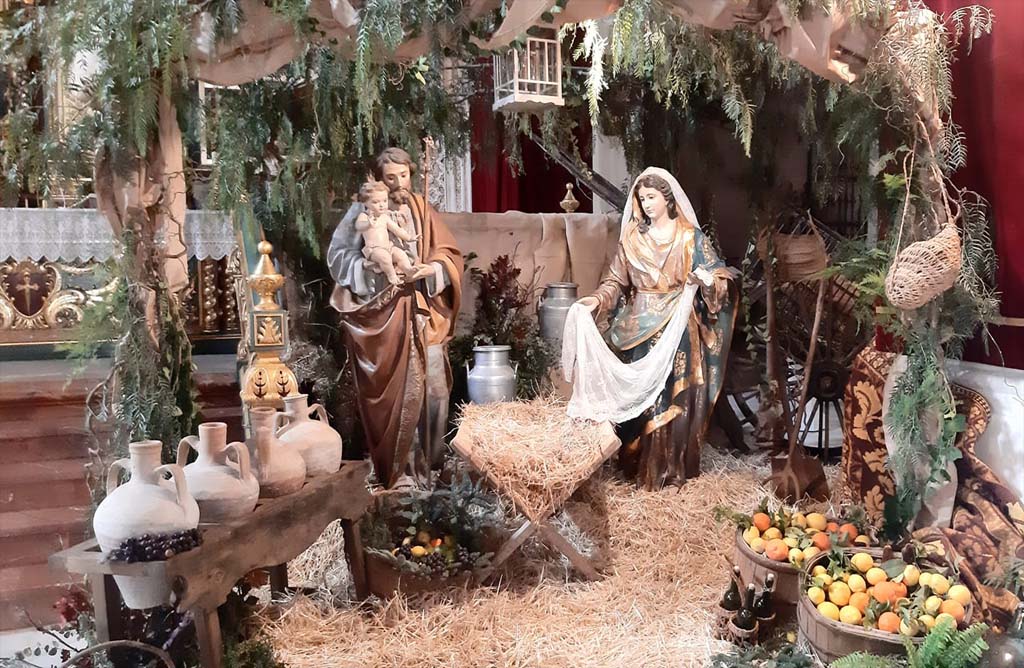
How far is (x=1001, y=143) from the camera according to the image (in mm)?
3258

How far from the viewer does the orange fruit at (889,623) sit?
9.07 feet

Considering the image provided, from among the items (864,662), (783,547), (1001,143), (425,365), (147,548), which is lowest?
(864,662)

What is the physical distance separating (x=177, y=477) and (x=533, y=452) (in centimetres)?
176

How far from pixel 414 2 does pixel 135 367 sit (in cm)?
138

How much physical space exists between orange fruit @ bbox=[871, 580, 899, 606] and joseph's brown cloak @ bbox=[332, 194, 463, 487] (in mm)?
2254

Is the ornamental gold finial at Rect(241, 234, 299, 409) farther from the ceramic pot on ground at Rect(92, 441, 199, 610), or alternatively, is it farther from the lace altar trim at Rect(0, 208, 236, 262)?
the ceramic pot on ground at Rect(92, 441, 199, 610)

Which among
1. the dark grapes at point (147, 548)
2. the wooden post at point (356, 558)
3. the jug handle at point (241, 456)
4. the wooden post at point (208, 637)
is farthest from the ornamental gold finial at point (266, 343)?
the dark grapes at point (147, 548)

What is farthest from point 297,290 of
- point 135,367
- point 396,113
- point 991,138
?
point 991,138

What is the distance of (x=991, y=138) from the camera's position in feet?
10.8

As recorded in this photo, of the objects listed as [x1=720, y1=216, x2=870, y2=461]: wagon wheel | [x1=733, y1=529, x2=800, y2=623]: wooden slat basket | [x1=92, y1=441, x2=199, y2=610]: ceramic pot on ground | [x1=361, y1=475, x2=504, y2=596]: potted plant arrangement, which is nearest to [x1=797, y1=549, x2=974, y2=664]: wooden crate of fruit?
[x1=733, y1=529, x2=800, y2=623]: wooden slat basket

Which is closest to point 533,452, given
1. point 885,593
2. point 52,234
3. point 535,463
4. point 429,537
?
point 535,463

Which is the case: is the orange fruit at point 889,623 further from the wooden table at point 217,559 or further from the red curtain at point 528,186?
the red curtain at point 528,186

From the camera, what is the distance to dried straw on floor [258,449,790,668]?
132 inches

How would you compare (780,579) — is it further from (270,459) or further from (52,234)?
(52,234)
